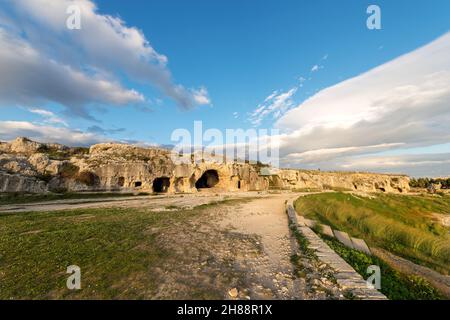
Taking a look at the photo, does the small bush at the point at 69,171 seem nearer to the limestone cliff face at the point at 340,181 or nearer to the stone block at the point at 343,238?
the stone block at the point at 343,238

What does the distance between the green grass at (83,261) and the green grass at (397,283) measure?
525 centimetres

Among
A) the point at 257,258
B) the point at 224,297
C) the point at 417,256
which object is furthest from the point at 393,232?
the point at 224,297

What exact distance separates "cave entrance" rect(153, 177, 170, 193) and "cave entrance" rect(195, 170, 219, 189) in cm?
1136

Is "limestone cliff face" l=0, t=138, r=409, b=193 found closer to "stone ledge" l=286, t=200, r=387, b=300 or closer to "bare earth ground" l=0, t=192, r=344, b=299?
"bare earth ground" l=0, t=192, r=344, b=299

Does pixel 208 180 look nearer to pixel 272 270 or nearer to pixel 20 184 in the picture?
pixel 20 184

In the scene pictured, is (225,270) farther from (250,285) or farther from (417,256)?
(417,256)

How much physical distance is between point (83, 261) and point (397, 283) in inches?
336

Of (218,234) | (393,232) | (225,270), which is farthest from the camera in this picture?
(393,232)

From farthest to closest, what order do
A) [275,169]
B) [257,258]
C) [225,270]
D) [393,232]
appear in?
[275,169]
[393,232]
[257,258]
[225,270]

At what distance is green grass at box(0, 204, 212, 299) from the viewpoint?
14.9 ft

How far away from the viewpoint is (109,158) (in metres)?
39.2

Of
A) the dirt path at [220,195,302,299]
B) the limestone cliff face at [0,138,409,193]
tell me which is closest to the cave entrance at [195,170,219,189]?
the limestone cliff face at [0,138,409,193]

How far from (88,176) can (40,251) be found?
3178 centimetres

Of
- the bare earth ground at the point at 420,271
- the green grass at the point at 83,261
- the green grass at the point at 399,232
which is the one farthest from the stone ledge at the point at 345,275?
the green grass at the point at 399,232
